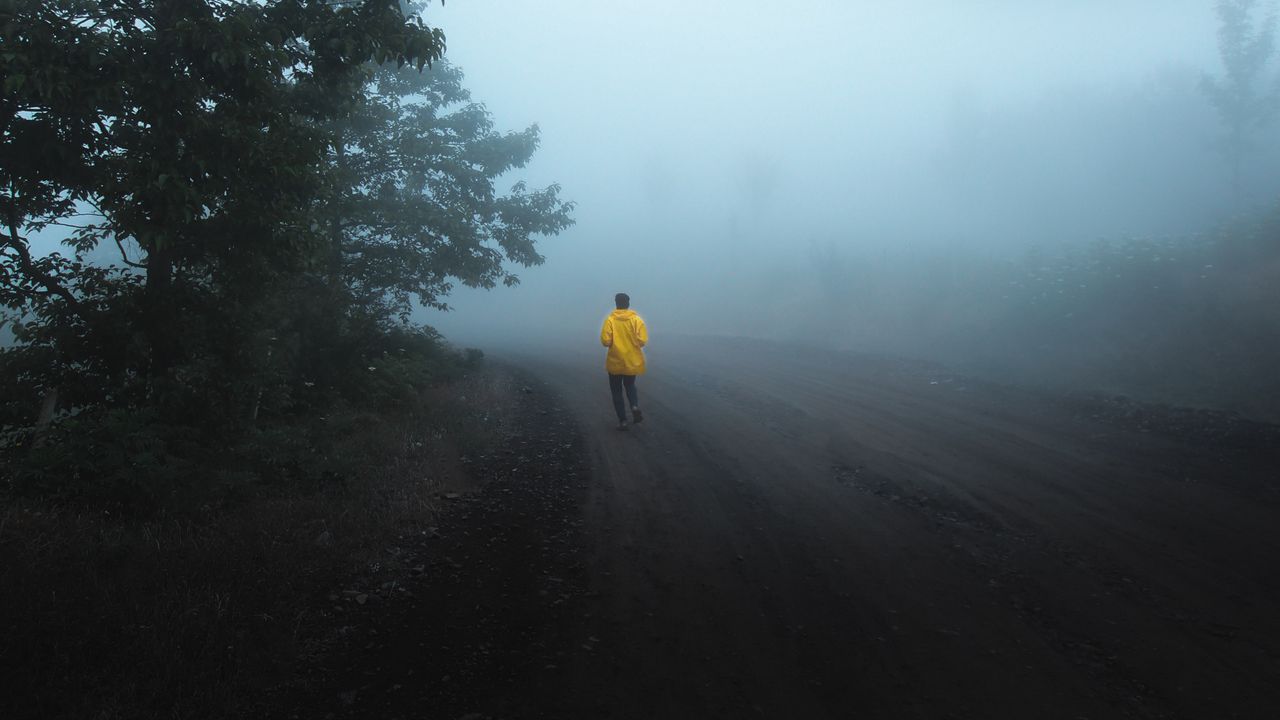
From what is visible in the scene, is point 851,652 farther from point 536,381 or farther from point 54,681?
point 536,381

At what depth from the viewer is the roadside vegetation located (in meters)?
3.76

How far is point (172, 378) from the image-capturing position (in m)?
6.80

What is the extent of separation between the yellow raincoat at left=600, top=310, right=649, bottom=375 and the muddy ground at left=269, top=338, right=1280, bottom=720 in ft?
4.43

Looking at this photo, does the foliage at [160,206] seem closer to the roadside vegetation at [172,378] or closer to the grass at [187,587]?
the roadside vegetation at [172,378]

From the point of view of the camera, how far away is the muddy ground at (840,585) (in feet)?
11.5

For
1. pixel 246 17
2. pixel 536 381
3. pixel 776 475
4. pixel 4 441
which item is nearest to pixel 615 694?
pixel 776 475

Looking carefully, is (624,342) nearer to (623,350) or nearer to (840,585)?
(623,350)

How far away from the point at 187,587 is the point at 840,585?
4419 mm

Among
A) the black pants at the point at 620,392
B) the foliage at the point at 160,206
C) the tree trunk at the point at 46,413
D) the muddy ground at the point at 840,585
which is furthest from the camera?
the black pants at the point at 620,392

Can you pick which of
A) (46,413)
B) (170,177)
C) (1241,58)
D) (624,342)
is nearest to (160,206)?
(170,177)

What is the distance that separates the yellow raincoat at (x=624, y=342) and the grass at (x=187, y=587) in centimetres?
374

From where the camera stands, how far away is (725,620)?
427 cm

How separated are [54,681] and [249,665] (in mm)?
842

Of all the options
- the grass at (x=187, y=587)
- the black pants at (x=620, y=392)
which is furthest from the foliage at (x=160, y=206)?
the black pants at (x=620, y=392)
